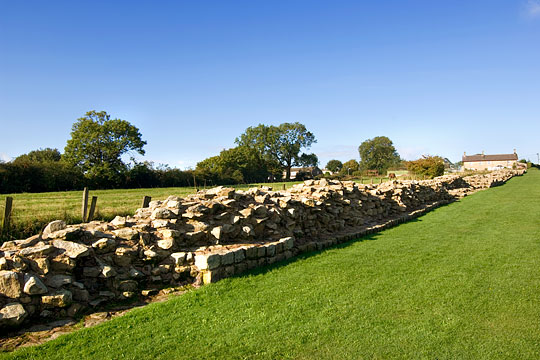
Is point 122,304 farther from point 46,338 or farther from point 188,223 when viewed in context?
point 188,223

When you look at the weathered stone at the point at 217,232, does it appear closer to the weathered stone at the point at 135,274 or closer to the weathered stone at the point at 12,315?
the weathered stone at the point at 135,274

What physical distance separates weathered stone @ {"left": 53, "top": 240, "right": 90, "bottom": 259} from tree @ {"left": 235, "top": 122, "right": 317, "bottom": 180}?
73.5 m

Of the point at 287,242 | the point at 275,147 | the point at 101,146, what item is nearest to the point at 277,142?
the point at 275,147

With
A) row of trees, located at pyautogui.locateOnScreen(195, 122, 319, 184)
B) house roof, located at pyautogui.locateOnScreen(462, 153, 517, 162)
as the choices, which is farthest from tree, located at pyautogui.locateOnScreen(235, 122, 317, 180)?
house roof, located at pyautogui.locateOnScreen(462, 153, 517, 162)

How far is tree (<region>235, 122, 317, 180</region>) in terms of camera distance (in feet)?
265

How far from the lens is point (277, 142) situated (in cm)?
8112

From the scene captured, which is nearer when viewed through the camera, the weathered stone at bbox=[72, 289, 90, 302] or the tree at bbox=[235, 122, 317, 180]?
the weathered stone at bbox=[72, 289, 90, 302]

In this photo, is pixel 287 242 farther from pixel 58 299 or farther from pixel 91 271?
pixel 58 299

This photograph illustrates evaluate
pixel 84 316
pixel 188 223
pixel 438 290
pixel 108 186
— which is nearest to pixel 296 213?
pixel 188 223

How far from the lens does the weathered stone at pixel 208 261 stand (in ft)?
21.2

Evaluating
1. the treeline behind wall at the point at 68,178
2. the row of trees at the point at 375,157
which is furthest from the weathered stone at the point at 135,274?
the row of trees at the point at 375,157

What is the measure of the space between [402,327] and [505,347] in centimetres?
114

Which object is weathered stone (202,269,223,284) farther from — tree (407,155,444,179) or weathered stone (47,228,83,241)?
tree (407,155,444,179)

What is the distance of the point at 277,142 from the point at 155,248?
7514 centimetres
